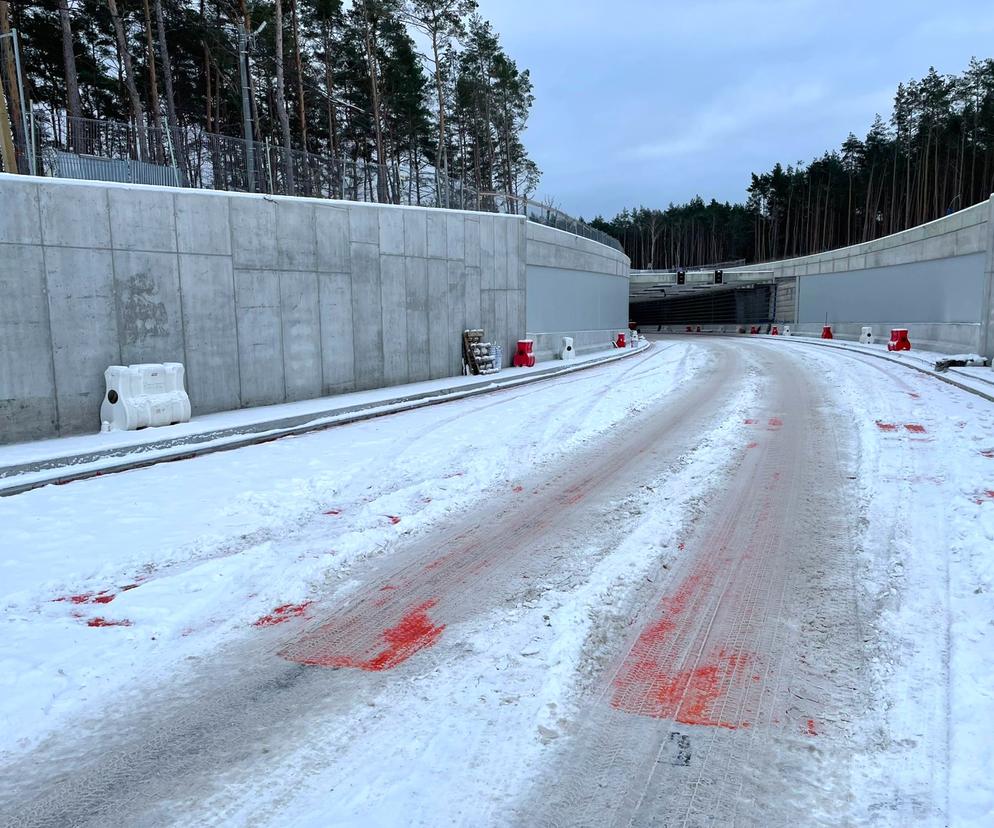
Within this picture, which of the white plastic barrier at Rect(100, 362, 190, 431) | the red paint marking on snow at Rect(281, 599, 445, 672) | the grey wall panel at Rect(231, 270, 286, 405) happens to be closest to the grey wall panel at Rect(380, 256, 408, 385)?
the grey wall panel at Rect(231, 270, 286, 405)

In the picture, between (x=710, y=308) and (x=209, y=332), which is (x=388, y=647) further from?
(x=710, y=308)

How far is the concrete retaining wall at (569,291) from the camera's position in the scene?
24.0 meters

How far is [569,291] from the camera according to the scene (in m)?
27.2

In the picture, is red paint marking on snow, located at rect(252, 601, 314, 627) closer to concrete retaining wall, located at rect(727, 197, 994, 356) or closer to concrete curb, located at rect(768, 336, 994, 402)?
concrete curb, located at rect(768, 336, 994, 402)

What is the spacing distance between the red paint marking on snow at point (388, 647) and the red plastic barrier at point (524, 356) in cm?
1789

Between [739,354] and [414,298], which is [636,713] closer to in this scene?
[414,298]

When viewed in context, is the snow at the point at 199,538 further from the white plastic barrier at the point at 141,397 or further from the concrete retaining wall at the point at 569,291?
the concrete retaining wall at the point at 569,291

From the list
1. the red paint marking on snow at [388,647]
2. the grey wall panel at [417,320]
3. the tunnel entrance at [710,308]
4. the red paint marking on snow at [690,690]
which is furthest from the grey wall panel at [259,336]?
the tunnel entrance at [710,308]

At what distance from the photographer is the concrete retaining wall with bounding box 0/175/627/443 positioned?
1027 centimetres

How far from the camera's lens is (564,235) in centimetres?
2656

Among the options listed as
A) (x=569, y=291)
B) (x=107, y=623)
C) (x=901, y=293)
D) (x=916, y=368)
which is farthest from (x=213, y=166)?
(x=901, y=293)

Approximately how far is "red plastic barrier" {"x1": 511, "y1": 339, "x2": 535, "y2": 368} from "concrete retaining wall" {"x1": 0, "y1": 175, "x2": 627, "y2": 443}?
103 inches

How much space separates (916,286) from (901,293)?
1.82 m

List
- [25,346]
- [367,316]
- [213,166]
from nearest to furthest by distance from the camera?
[25,346] < [213,166] < [367,316]
